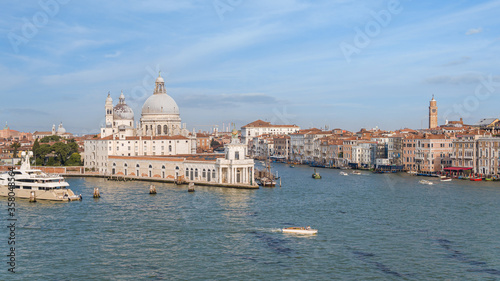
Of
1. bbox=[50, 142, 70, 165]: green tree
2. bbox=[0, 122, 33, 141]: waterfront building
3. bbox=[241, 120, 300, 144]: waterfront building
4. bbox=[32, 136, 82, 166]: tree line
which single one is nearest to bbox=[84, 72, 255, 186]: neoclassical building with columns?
bbox=[32, 136, 82, 166]: tree line

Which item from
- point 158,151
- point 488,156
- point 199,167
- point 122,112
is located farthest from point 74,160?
point 488,156

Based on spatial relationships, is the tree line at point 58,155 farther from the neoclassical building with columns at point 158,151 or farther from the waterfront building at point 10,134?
the waterfront building at point 10,134

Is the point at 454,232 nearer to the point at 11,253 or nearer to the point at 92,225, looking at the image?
the point at 92,225

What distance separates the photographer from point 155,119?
53.5m

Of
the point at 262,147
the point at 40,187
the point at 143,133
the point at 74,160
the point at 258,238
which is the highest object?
the point at 143,133

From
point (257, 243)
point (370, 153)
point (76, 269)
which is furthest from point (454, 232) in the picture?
point (370, 153)

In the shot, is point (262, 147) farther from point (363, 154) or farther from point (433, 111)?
point (363, 154)

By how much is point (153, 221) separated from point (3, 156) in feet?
156

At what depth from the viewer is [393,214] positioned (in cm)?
2328

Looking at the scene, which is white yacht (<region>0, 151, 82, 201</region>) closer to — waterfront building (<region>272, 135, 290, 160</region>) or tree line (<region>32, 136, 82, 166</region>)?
tree line (<region>32, 136, 82, 166</region>)

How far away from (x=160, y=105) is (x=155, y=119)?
1.54 meters

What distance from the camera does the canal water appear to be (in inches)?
581

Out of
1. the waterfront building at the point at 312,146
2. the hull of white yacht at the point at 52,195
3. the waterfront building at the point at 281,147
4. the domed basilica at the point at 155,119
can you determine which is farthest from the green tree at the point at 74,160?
the waterfront building at the point at 281,147

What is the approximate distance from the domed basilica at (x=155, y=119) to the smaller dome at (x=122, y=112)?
0.50 feet
